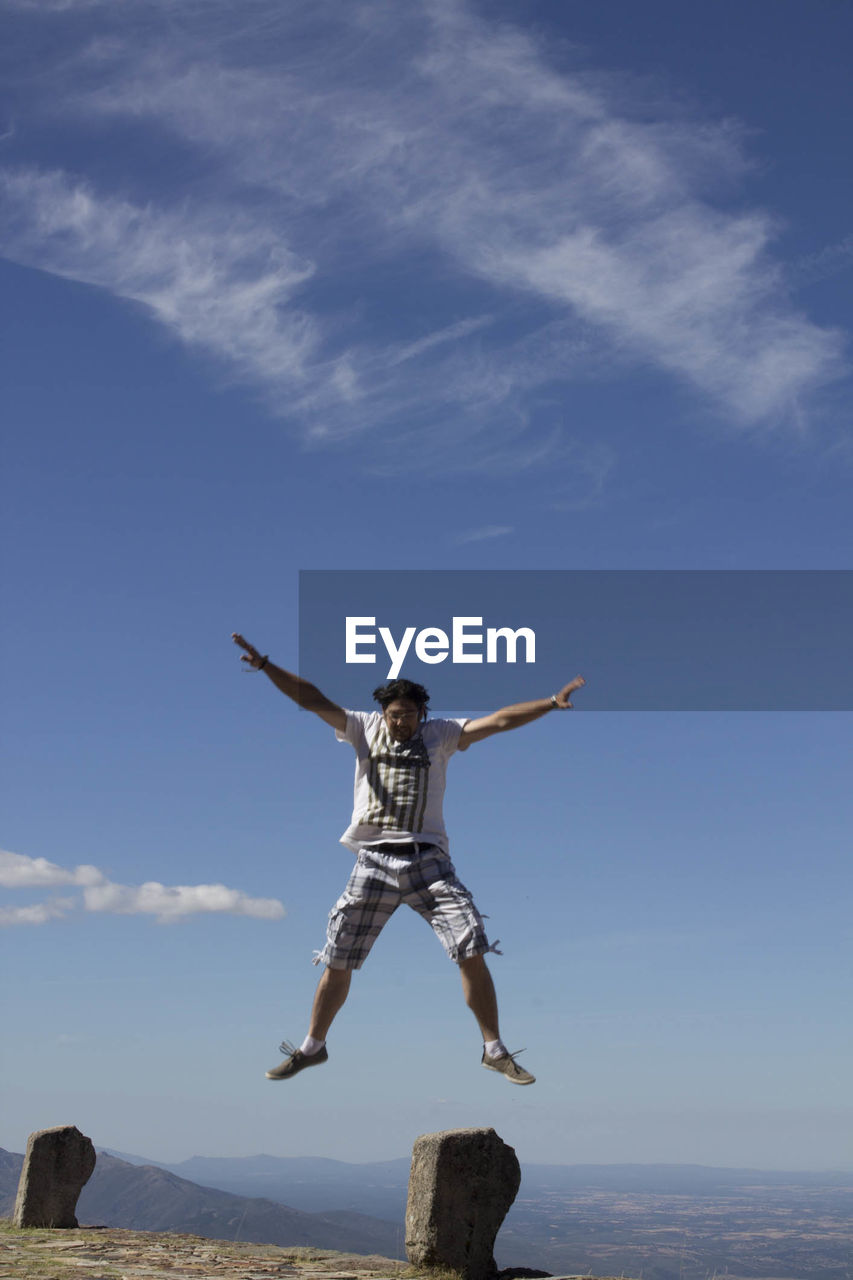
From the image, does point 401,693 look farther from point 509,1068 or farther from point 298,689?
point 509,1068

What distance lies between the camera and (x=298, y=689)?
1155 cm

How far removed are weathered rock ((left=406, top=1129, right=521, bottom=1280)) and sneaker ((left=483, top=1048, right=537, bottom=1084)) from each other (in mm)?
1563

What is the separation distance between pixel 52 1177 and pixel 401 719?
10.8m

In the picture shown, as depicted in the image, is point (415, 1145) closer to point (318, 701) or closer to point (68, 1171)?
point (318, 701)

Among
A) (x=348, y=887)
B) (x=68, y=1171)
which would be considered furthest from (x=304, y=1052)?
(x=68, y=1171)

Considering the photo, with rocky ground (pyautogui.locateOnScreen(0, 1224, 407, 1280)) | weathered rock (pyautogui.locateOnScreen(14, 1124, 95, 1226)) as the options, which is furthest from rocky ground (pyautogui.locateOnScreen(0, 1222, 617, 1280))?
weathered rock (pyautogui.locateOnScreen(14, 1124, 95, 1226))

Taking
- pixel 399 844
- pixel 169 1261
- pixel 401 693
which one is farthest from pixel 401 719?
pixel 169 1261

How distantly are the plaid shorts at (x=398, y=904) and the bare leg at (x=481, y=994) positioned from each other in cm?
13

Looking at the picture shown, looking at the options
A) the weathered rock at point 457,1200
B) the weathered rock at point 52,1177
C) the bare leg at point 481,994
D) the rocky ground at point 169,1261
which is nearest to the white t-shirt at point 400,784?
the bare leg at point 481,994

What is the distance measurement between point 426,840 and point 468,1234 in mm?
4339

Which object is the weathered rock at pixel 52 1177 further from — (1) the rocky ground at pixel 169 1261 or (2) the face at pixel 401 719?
(2) the face at pixel 401 719

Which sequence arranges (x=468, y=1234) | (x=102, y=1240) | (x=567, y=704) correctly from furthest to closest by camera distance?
(x=102, y=1240)
(x=468, y=1234)
(x=567, y=704)

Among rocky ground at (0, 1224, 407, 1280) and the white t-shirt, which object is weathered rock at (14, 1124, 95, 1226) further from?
the white t-shirt

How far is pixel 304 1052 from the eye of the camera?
38.7ft
